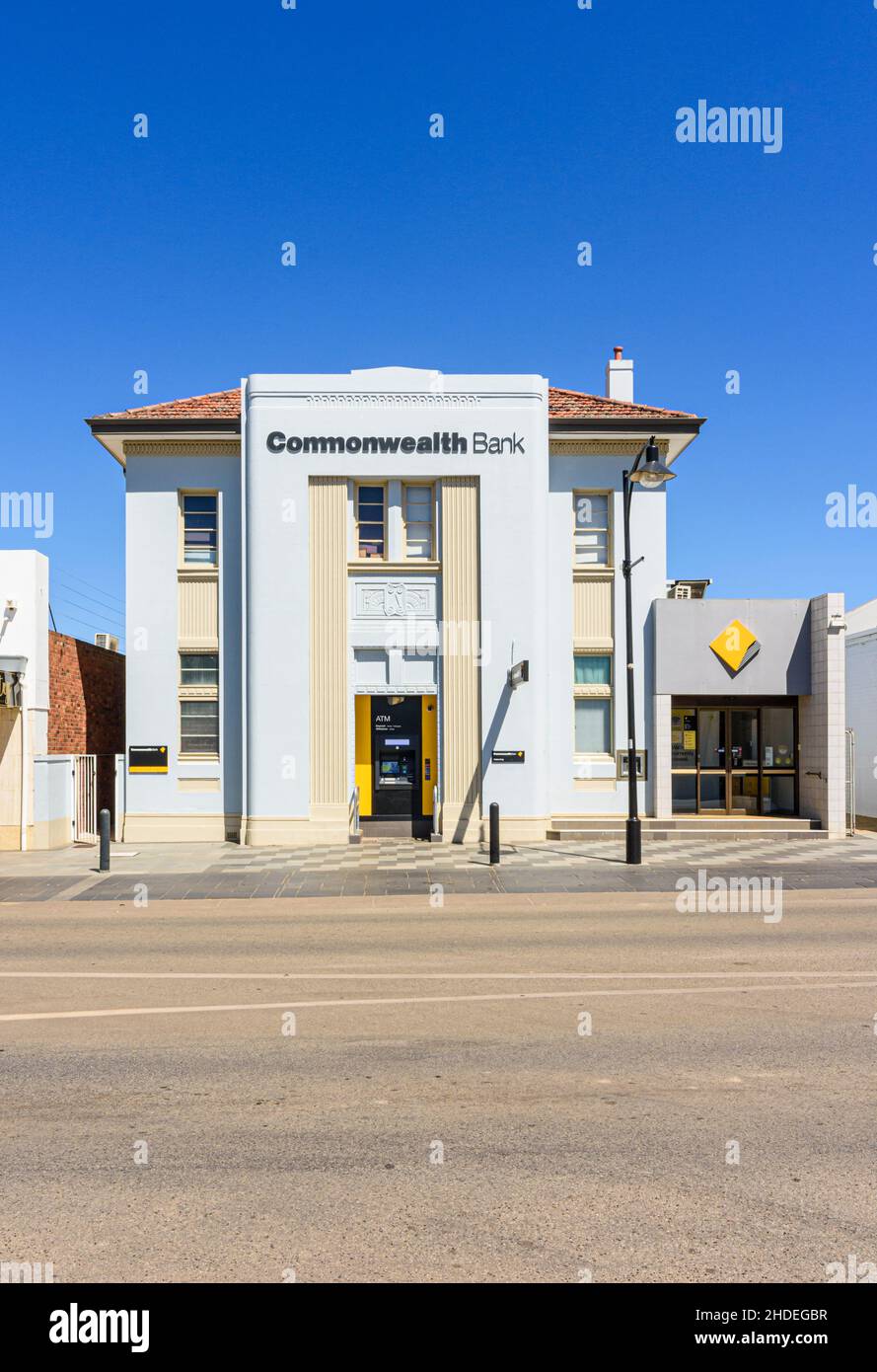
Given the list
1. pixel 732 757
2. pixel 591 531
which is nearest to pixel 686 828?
pixel 732 757

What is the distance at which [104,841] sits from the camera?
1602 centimetres

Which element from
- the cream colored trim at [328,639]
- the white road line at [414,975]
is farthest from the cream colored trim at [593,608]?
the white road line at [414,975]

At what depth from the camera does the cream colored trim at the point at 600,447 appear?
20.8 m

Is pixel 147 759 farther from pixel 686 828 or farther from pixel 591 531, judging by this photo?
pixel 686 828

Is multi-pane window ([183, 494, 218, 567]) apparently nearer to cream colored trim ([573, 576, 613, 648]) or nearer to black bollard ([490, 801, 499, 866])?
cream colored trim ([573, 576, 613, 648])

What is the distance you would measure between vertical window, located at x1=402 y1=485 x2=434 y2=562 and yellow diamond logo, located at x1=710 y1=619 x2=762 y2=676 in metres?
6.86

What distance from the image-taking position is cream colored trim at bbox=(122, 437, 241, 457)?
20547 millimetres

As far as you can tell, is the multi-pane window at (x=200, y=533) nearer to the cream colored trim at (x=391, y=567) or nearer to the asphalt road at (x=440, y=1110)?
the cream colored trim at (x=391, y=567)

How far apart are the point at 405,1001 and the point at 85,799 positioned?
1531cm

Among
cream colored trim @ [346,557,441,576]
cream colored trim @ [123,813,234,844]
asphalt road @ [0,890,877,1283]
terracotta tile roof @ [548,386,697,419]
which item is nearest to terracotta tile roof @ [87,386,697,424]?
terracotta tile roof @ [548,386,697,419]

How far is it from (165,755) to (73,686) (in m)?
3.14

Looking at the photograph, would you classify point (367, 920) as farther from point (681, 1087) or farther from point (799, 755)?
point (799, 755)
